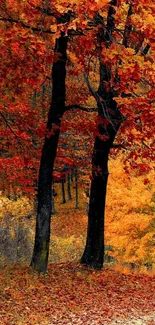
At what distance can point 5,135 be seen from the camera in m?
12.9

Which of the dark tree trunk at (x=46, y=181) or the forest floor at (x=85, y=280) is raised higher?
the dark tree trunk at (x=46, y=181)

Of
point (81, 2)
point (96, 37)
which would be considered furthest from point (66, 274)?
point (81, 2)

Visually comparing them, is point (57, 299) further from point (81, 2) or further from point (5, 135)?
point (81, 2)

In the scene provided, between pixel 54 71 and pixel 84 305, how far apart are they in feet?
18.3

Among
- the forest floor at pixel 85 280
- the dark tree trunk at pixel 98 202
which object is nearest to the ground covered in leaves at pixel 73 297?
the forest floor at pixel 85 280

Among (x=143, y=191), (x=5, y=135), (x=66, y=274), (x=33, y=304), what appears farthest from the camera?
(x=143, y=191)

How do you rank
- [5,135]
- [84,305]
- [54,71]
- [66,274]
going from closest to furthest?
1. [84,305]
2. [54,71]
3. [66,274]
4. [5,135]

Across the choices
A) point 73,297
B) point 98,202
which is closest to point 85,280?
point 73,297

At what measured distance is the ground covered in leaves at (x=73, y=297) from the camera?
8.46m

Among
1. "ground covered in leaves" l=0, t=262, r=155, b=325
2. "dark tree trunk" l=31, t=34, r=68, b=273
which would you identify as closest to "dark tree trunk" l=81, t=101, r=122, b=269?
"ground covered in leaves" l=0, t=262, r=155, b=325

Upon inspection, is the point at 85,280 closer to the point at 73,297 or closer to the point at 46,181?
the point at 73,297

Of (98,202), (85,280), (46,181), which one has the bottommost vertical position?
(85,280)

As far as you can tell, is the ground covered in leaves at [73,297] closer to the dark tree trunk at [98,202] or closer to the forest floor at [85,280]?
the forest floor at [85,280]

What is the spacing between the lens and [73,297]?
10.0 metres
